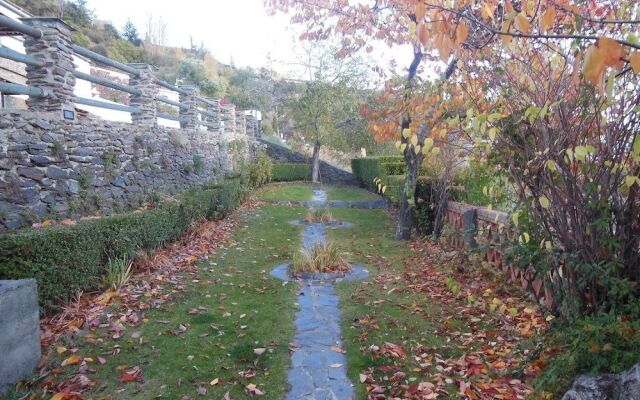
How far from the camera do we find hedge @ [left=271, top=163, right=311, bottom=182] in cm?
2178

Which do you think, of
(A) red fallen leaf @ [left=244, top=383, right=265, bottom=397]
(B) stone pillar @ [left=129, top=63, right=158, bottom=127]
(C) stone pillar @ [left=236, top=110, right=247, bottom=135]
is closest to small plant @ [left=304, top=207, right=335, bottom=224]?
(B) stone pillar @ [left=129, top=63, right=158, bottom=127]

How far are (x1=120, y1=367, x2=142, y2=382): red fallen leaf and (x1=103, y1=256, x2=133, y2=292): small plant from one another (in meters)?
1.92

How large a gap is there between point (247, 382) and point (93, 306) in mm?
2253

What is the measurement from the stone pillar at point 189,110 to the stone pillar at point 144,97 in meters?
2.87

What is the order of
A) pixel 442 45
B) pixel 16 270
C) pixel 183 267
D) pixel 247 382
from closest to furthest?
pixel 442 45
pixel 247 382
pixel 16 270
pixel 183 267

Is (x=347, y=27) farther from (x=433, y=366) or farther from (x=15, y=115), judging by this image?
(x=433, y=366)

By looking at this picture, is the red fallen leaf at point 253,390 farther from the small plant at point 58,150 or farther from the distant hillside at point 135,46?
the distant hillside at point 135,46

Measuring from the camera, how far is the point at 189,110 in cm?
1273

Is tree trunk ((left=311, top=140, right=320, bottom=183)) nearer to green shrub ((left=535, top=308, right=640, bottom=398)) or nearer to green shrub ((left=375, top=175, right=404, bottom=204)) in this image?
green shrub ((left=375, top=175, right=404, bottom=204))

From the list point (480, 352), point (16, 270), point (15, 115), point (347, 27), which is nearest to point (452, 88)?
point (347, 27)

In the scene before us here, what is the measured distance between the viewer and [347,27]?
7277 millimetres

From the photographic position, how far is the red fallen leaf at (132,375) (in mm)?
3246

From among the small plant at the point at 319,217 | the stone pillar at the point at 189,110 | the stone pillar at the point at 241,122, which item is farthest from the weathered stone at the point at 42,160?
the stone pillar at the point at 241,122

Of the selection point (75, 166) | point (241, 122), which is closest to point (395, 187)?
point (75, 166)
